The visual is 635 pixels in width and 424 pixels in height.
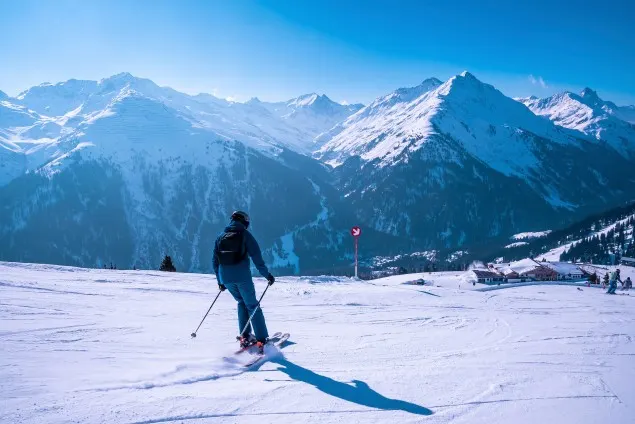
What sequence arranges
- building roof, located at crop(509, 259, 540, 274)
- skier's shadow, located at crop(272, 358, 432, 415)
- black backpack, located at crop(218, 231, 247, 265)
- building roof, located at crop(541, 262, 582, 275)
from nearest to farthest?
1. skier's shadow, located at crop(272, 358, 432, 415)
2. black backpack, located at crop(218, 231, 247, 265)
3. building roof, located at crop(541, 262, 582, 275)
4. building roof, located at crop(509, 259, 540, 274)

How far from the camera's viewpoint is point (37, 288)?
12406 millimetres

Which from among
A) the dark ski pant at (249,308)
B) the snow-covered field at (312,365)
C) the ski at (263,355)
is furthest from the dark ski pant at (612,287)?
the dark ski pant at (249,308)

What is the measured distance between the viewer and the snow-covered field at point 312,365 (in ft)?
15.3

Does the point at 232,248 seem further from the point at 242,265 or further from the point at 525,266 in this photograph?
the point at 525,266

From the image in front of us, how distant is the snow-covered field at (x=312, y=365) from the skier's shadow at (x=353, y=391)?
0.09 ft

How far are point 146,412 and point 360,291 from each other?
12777 mm

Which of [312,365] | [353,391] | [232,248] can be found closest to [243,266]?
[232,248]

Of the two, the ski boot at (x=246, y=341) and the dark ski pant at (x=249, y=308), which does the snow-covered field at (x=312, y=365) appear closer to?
the ski boot at (x=246, y=341)

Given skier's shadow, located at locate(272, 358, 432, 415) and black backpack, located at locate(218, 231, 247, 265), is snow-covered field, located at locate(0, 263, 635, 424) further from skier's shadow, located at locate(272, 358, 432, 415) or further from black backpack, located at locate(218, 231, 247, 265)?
black backpack, located at locate(218, 231, 247, 265)

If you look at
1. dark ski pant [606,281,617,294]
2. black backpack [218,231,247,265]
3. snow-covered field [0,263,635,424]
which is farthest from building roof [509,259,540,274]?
black backpack [218,231,247,265]

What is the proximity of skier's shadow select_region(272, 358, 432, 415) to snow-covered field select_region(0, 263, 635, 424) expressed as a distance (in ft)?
0.09

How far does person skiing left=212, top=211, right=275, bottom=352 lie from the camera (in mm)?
7234

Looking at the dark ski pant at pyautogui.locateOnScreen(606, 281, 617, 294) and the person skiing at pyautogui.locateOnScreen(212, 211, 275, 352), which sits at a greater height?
the person skiing at pyautogui.locateOnScreen(212, 211, 275, 352)

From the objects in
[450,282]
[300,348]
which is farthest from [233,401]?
[450,282]
